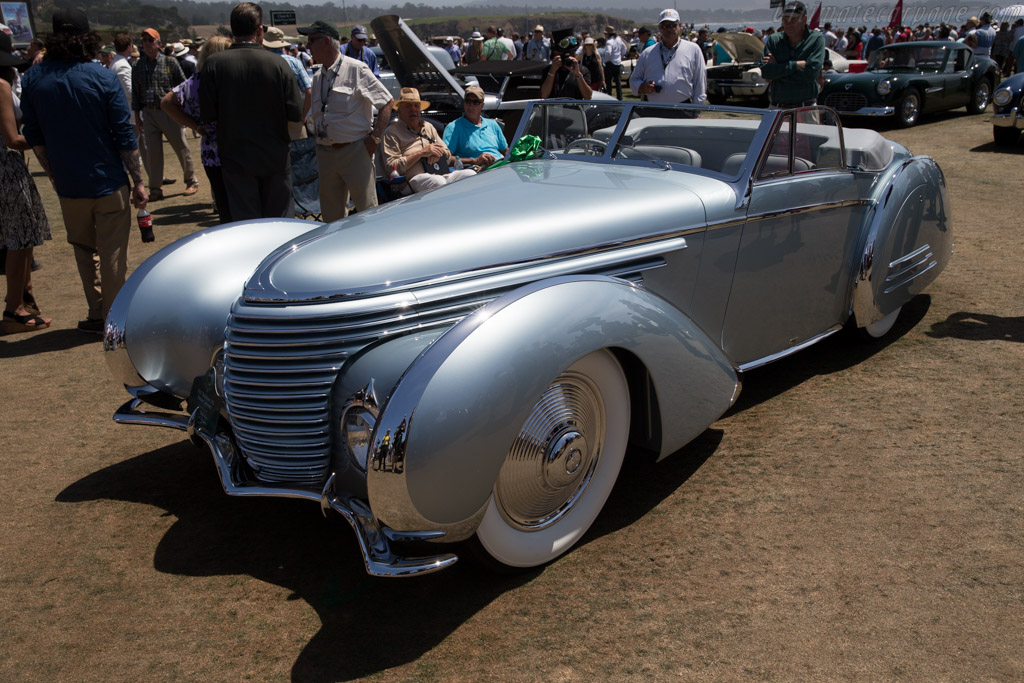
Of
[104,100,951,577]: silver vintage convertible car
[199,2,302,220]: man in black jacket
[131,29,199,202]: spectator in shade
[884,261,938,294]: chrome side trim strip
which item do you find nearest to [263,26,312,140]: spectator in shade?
[199,2,302,220]: man in black jacket

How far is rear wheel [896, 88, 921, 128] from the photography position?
13.1m

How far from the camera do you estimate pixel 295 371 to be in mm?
2637

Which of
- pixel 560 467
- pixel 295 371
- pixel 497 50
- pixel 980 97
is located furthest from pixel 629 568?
pixel 497 50

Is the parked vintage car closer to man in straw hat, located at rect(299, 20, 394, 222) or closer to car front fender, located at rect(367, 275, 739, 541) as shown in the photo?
man in straw hat, located at rect(299, 20, 394, 222)

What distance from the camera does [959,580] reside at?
264 centimetres

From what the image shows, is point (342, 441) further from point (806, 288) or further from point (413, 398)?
point (806, 288)

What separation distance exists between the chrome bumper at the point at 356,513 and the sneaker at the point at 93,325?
300 cm

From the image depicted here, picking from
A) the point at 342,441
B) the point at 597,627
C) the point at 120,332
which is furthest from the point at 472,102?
the point at 597,627

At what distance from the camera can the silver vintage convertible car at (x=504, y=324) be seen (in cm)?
237

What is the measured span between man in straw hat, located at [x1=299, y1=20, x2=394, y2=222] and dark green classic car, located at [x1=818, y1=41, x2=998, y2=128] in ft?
32.0

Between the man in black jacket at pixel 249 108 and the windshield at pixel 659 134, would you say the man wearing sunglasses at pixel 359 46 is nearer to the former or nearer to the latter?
the man in black jacket at pixel 249 108

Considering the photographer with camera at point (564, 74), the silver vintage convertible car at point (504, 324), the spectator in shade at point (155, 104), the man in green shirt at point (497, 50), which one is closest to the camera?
the silver vintage convertible car at point (504, 324)

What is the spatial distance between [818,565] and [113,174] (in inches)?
186

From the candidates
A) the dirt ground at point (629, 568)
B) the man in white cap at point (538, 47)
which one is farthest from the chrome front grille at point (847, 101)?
the dirt ground at point (629, 568)
